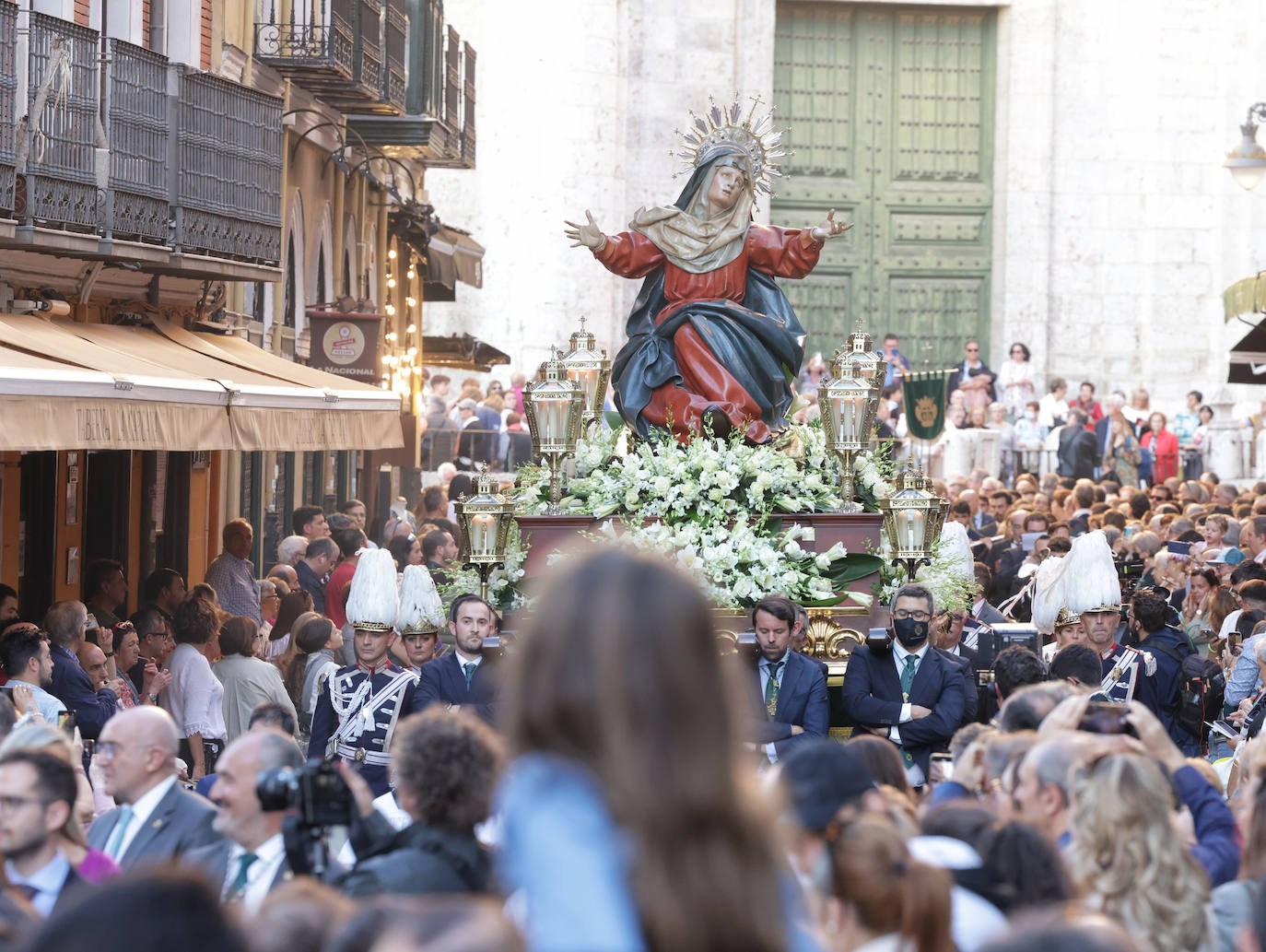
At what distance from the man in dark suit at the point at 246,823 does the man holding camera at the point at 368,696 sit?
300 cm

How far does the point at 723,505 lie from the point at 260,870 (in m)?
6.02

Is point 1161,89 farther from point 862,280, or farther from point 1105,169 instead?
point 862,280

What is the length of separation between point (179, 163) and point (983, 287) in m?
23.3

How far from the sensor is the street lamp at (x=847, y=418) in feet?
39.1

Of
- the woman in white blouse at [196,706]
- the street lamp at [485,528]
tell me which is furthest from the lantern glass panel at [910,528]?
the woman in white blouse at [196,706]

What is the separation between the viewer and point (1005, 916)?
189 inches

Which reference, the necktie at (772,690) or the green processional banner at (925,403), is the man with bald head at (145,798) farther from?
the green processional banner at (925,403)

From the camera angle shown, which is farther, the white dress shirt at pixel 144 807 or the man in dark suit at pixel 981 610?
the man in dark suit at pixel 981 610

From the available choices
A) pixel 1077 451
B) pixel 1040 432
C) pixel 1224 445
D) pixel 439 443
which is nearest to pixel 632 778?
pixel 1077 451

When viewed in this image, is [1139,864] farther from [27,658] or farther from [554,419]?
[554,419]

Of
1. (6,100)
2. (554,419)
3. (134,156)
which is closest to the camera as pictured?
(554,419)

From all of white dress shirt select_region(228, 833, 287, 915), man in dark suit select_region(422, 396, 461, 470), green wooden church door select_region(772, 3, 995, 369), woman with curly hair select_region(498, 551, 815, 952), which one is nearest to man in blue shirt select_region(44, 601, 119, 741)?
white dress shirt select_region(228, 833, 287, 915)

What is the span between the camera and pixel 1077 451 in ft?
87.4

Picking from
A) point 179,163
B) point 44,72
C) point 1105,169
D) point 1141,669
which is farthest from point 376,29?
point 1105,169
